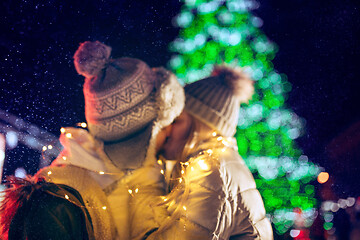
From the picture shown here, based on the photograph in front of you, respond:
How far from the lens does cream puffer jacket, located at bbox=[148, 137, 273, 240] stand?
4.40 ft

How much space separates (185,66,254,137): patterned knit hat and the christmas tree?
164 centimetres

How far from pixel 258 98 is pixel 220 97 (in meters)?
2.76

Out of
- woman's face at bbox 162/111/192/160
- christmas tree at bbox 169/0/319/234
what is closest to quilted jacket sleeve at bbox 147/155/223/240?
woman's face at bbox 162/111/192/160

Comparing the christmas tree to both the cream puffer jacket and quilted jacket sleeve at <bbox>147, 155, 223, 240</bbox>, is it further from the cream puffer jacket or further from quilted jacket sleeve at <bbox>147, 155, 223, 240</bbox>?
quilted jacket sleeve at <bbox>147, 155, 223, 240</bbox>

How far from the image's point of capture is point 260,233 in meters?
1.47

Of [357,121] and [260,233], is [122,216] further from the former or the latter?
[357,121]

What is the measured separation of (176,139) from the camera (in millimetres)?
1868

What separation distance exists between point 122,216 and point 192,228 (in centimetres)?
49

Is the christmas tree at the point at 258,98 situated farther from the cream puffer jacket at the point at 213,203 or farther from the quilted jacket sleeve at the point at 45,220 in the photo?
the quilted jacket sleeve at the point at 45,220

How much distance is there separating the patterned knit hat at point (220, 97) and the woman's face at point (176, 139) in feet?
0.37

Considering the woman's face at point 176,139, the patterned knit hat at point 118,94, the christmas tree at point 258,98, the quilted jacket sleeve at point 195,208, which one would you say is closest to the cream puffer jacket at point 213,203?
the quilted jacket sleeve at point 195,208

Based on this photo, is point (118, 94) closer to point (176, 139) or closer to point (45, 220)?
point (176, 139)

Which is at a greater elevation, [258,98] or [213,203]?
[213,203]

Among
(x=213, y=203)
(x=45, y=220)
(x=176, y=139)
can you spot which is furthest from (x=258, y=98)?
(x=45, y=220)
